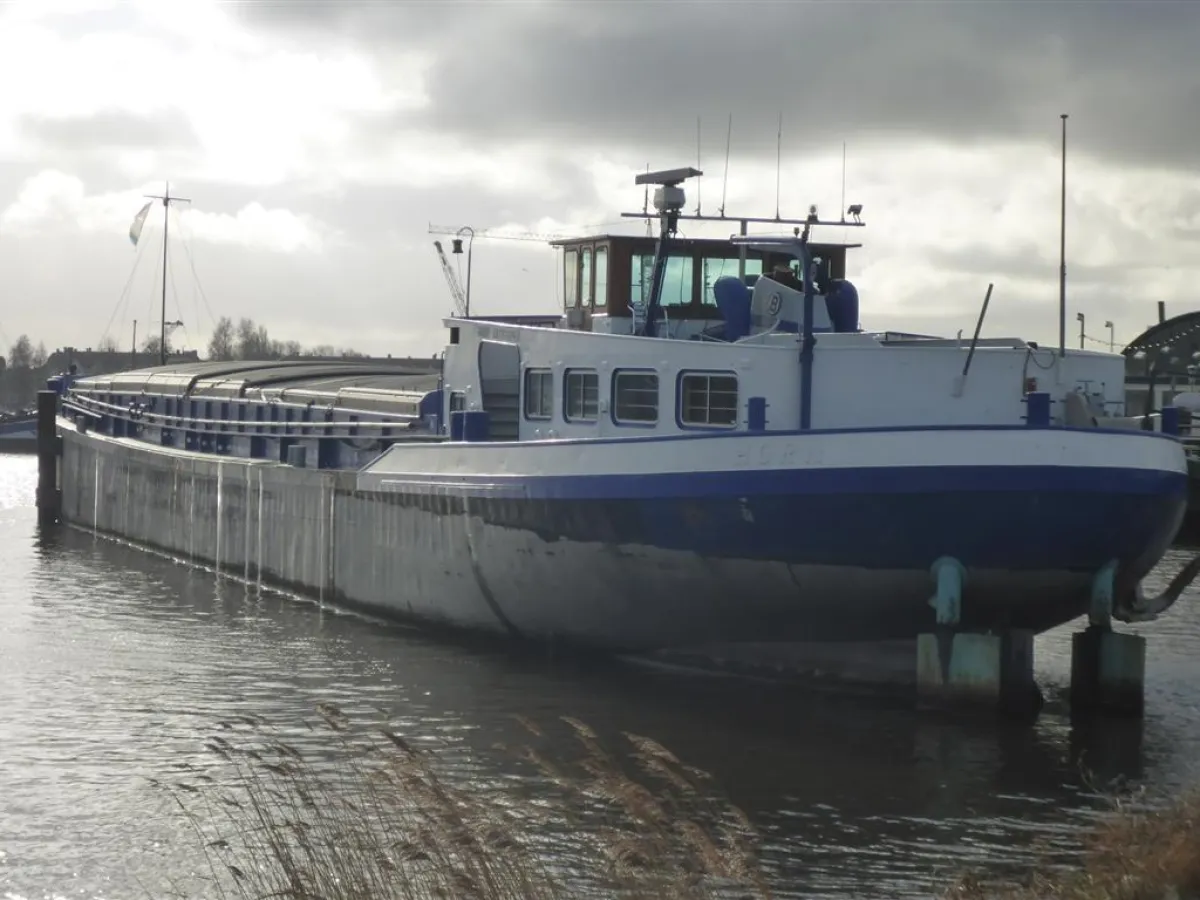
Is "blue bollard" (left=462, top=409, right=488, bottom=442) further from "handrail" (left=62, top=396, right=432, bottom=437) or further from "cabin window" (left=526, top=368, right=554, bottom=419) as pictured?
"handrail" (left=62, top=396, right=432, bottom=437)

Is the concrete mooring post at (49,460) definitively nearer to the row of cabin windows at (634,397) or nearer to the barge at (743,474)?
the barge at (743,474)

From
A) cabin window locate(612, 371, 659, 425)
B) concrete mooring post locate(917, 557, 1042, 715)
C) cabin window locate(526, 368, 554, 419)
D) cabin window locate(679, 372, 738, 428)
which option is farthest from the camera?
cabin window locate(526, 368, 554, 419)

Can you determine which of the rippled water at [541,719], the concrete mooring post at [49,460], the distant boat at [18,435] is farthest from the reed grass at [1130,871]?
the distant boat at [18,435]

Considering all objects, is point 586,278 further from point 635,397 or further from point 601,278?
point 635,397

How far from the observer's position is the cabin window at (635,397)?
1909cm

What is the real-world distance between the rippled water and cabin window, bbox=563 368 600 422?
2.95m

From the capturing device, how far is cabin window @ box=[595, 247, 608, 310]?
Answer: 2138 centimetres

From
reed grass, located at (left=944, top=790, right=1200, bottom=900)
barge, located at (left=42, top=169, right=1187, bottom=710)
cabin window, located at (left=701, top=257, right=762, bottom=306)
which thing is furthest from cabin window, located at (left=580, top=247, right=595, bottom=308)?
reed grass, located at (left=944, top=790, right=1200, bottom=900)

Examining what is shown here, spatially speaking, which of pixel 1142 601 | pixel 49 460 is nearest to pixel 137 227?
pixel 49 460

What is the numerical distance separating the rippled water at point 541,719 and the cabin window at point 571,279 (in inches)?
189

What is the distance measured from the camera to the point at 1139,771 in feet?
49.3

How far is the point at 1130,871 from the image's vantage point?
30.2 feet

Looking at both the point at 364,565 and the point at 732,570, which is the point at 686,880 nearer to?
the point at 732,570

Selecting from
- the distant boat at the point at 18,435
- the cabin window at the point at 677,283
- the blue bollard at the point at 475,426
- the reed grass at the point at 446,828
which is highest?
the cabin window at the point at 677,283
